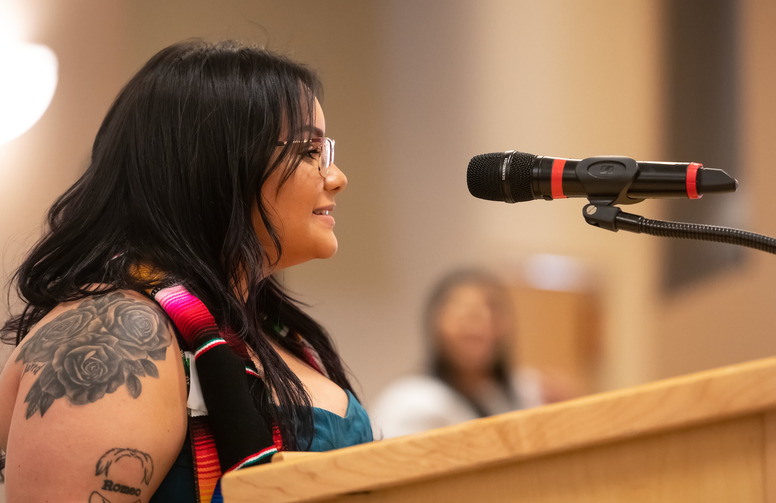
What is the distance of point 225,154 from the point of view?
129 centimetres

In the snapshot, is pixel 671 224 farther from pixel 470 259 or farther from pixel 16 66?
pixel 470 259

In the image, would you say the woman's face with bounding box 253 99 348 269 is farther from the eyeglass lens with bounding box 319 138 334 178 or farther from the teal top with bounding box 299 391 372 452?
the teal top with bounding box 299 391 372 452

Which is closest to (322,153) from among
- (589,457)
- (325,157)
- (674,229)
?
(325,157)

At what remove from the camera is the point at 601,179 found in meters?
1.04

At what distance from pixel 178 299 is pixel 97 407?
0.63ft

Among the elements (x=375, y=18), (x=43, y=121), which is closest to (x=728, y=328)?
(x=375, y=18)

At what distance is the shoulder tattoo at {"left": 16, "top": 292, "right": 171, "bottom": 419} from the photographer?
3.27 feet

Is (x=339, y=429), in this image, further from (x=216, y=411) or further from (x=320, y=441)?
(x=216, y=411)

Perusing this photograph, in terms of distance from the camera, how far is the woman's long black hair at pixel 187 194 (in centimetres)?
121

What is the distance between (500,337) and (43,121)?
1677 mm

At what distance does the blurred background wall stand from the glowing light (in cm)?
107

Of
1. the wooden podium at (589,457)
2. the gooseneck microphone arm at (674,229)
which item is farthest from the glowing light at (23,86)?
the wooden podium at (589,457)

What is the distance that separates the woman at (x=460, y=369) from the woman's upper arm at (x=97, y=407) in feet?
5.34

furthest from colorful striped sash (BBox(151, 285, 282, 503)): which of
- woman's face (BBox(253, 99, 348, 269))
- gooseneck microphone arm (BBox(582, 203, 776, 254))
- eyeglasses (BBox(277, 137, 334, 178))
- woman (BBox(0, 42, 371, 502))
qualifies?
gooseneck microphone arm (BBox(582, 203, 776, 254))
